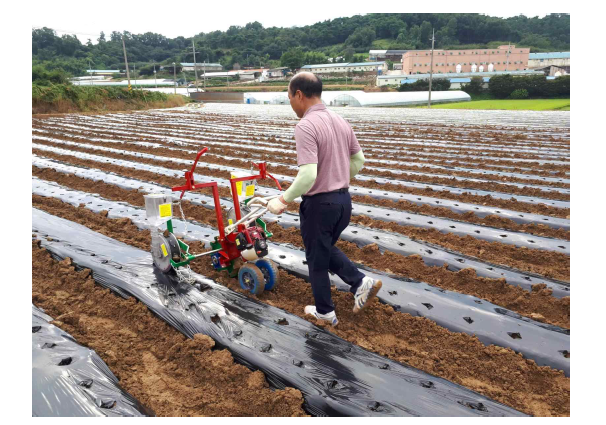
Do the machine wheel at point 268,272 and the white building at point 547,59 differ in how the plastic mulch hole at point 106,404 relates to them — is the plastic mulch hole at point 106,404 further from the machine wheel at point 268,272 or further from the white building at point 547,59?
the white building at point 547,59

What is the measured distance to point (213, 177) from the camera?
21.6 feet

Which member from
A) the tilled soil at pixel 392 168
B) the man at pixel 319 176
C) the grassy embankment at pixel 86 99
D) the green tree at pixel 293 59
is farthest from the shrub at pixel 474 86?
the man at pixel 319 176

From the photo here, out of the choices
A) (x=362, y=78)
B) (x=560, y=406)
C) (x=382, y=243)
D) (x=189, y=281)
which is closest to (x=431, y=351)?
(x=560, y=406)

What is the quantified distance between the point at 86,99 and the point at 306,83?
23.3m

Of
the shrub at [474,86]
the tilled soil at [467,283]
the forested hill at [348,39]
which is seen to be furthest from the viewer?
the forested hill at [348,39]

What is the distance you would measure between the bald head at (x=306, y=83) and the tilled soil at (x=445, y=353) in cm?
142

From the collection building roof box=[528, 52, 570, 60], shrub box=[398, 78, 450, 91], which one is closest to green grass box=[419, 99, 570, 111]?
shrub box=[398, 78, 450, 91]

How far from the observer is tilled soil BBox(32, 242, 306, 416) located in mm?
1922

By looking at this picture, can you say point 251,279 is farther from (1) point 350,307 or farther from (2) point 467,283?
(2) point 467,283

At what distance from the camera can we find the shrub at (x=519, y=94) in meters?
32.2

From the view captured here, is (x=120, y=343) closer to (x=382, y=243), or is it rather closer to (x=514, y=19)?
(x=382, y=243)

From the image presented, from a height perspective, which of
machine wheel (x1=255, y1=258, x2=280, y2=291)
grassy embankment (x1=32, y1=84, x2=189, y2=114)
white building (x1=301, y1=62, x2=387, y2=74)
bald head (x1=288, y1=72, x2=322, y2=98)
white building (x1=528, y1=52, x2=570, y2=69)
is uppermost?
white building (x1=528, y1=52, x2=570, y2=69)

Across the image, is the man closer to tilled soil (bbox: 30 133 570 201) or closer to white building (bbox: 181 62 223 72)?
tilled soil (bbox: 30 133 570 201)

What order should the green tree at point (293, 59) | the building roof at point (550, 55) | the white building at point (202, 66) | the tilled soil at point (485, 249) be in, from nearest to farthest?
the tilled soil at point (485, 249)
the building roof at point (550, 55)
the green tree at point (293, 59)
the white building at point (202, 66)
